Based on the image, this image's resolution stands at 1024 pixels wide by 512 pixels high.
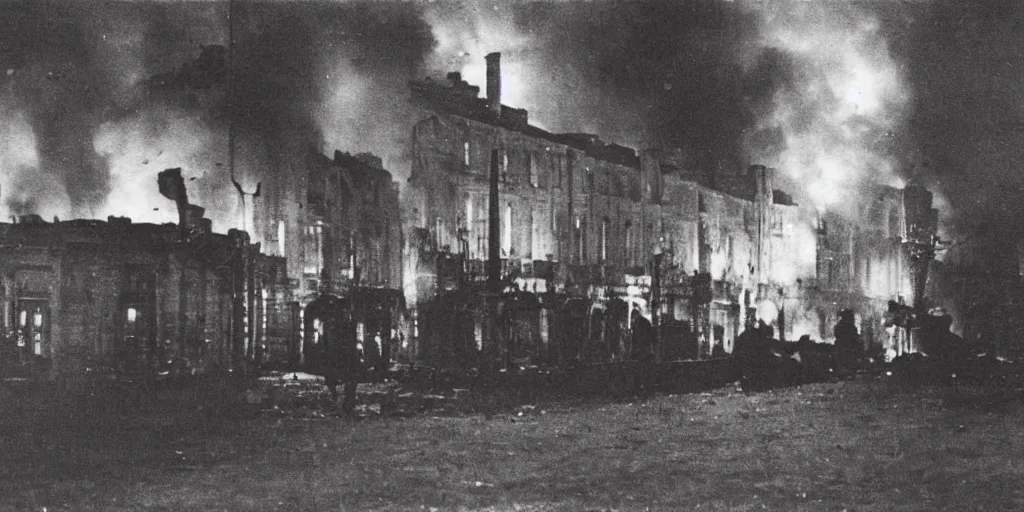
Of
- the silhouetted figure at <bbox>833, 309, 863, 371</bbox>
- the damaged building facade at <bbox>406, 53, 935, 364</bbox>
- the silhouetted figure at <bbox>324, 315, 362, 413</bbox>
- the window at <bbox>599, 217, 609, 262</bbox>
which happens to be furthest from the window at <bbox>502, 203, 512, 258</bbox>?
the silhouetted figure at <bbox>833, 309, 863, 371</bbox>

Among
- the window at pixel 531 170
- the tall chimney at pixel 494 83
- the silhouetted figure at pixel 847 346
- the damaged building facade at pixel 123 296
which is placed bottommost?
the silhouetted figure at pixel 847 346

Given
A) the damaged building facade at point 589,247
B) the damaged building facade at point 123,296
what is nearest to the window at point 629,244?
the damaged building facade at point 589,247

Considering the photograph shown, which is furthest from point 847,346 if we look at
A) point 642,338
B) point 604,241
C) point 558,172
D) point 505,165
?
point 505,165

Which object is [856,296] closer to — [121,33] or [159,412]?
[121,33]

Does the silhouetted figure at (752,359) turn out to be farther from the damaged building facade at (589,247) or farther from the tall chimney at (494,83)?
the tall chimney at (494,83)

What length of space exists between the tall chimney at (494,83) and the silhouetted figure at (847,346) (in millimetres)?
19350

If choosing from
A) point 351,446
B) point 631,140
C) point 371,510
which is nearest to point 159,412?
point 351,446

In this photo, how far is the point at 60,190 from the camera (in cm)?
5328

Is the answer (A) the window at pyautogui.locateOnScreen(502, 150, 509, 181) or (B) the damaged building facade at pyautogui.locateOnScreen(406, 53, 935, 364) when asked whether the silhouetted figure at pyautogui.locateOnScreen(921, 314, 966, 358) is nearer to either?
(B) the damaged building facade at pyautogui.locateOnScreen(406, 53, 935, 364)

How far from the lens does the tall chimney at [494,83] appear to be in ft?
150

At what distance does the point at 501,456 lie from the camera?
16.1 meters

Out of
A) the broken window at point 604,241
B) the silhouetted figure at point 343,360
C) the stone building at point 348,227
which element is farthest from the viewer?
the broken window at point 604,241

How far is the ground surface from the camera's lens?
12.2m

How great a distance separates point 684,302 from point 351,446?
3569 centimetres
